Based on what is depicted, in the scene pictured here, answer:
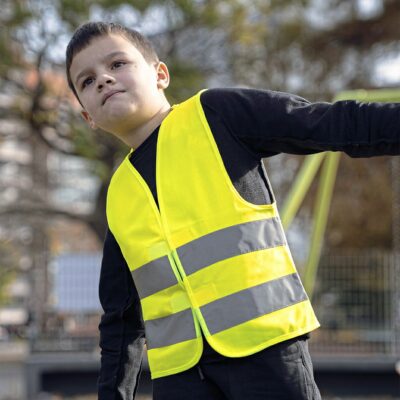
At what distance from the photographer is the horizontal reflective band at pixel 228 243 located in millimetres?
1773

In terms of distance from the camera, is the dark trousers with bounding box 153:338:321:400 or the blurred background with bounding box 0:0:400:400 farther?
the blurred background with bounding box 0:0:400:400

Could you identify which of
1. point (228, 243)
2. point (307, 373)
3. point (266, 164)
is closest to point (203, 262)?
point (228, 243)

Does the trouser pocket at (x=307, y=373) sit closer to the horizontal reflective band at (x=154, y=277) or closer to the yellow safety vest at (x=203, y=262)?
the yellow safety vest at (x=203, y=262)

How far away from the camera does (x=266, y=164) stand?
55.9 feet

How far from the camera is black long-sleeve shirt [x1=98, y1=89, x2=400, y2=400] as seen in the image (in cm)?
163

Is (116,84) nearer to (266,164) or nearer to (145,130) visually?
(145,130)

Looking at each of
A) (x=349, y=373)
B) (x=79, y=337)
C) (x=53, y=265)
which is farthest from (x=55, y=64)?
(x=349, y=373)

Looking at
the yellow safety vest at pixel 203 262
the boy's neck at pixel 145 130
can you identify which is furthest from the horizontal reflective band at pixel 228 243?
the boy's neck at pixel 145 130

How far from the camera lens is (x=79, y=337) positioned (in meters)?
8.83

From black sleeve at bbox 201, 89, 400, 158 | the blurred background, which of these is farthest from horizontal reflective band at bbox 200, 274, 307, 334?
the blurred background

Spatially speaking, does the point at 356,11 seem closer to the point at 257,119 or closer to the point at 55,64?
the point at 55,64

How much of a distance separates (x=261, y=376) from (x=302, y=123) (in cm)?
51

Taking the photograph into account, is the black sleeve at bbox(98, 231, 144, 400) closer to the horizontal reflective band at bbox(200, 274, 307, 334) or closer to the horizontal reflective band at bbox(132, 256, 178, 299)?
the horizontal reflective band at bbox(132, 256, 178, 299)

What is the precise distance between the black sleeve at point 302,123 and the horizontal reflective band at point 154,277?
314mm
